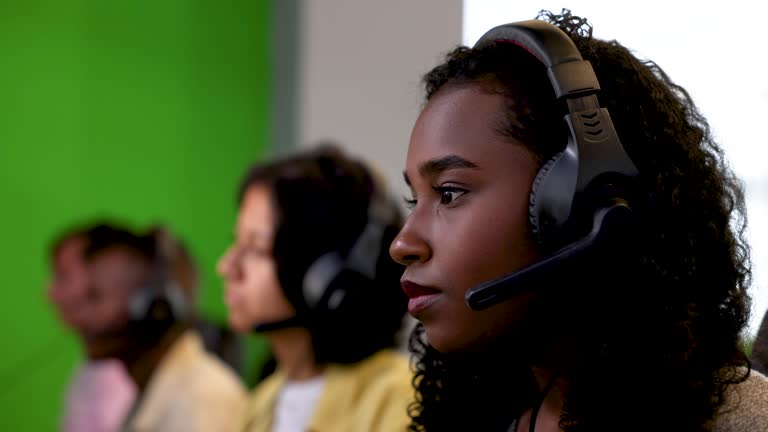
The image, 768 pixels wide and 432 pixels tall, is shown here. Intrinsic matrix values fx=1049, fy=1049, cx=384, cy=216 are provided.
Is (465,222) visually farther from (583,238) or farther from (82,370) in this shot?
(82,370)

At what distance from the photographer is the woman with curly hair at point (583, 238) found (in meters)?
0.86

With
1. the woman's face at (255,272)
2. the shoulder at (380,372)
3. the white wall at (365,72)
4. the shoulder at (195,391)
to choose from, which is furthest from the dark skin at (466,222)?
the shoulder at (195,391)

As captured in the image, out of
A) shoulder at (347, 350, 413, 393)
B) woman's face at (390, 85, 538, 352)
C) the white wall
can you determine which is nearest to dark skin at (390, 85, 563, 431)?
woman's face at (390, 85, 538, 352)

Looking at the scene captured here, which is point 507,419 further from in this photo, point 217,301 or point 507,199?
point 217,301

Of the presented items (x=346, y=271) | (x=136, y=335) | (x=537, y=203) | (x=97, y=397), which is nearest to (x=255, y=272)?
(x=346, y=271)

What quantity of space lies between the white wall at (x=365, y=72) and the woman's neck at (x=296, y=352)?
52 centimetres

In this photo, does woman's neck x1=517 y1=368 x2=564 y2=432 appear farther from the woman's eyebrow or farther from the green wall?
the green wall

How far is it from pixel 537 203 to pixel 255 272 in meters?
1.03

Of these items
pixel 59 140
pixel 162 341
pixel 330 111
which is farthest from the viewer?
pixel 59 140

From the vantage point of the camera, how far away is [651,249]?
2.87ft

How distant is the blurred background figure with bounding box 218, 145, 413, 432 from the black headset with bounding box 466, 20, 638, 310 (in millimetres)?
733

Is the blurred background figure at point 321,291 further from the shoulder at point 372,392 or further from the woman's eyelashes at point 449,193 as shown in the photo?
the woman's eyelashes at point 449,193

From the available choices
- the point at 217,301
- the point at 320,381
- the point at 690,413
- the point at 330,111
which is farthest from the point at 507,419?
the point at 217,301

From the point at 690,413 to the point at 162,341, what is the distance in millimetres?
1752
